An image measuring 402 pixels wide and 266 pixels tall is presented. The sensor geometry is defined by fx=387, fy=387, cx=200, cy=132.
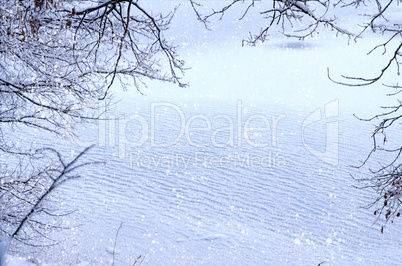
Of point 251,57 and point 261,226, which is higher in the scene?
point 251,57

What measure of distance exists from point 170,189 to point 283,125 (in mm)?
15932

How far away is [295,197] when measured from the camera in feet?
49.9

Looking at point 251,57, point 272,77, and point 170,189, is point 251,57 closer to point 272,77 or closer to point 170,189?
point 272,77

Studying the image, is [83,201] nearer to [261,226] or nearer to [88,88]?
[261,226]

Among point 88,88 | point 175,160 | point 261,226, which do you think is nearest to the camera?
point 88,88

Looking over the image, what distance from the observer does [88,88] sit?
16.6 feet

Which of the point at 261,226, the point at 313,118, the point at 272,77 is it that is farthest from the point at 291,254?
the point at 272,77

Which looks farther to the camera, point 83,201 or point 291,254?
point 83,201

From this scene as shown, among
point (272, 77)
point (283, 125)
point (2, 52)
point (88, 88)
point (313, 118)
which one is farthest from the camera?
point (272, 77)

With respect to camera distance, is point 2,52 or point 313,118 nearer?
point 2,52

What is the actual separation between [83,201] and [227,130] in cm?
1427

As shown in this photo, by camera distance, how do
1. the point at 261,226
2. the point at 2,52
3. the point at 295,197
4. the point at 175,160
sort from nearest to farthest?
the point at 2,52 → the point at 261,226 → the point at 295,197 → the point at 175,160

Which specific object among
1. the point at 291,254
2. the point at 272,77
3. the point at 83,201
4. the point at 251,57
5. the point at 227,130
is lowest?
the point at 291,254

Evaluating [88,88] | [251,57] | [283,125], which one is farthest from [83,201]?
[251,57]
